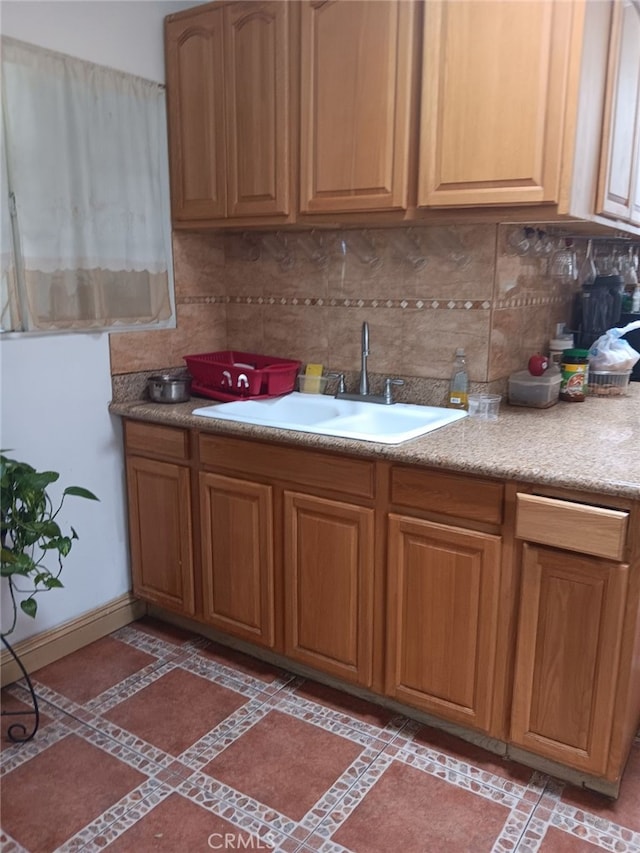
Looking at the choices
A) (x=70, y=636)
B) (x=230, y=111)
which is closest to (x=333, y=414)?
(x=230, y=111)

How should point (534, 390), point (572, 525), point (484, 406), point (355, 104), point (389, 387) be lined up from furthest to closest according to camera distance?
1. point (389, 387)
2. point (534, 390)
3. point (484, 406)
4. point (355, 104)
5. point (572, 525)

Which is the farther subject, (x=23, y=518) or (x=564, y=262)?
(x=564, y=262)

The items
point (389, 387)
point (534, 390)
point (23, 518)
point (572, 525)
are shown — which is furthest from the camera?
point (389, 387)

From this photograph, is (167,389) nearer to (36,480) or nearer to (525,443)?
(36,480)

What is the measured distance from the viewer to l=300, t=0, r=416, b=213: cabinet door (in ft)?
6.42

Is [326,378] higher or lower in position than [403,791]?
higher

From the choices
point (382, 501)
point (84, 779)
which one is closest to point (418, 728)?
point (382, 501)

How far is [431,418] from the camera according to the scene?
223 cm

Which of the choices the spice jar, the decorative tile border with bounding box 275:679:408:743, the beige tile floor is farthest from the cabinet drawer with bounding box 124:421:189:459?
the spice jar

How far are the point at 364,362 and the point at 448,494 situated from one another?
0.81 meters

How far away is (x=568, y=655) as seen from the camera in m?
1.67

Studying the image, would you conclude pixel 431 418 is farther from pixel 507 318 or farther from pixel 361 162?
pixel 361 162

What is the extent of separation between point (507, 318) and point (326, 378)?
70 centimetres

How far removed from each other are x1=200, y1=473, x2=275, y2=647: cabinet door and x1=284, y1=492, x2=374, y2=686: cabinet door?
85 millimetres
